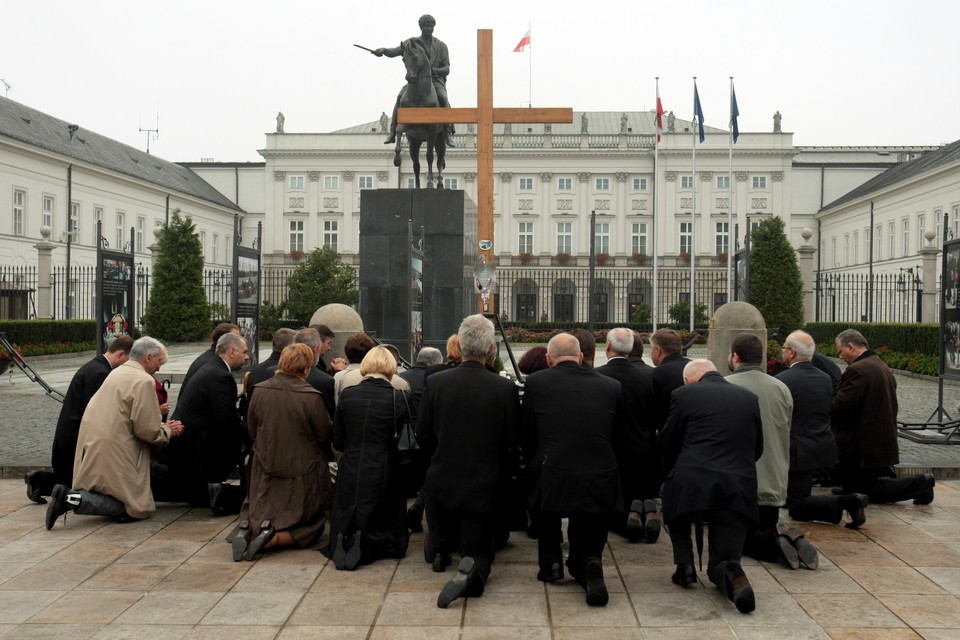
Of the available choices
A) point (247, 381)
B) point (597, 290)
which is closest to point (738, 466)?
point (247, 381)

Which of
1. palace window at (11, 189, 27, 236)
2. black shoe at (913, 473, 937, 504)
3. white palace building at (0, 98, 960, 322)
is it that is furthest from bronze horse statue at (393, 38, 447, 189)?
white palace building at (0, 98, 960, 322)

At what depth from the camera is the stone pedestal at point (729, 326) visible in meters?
10.8

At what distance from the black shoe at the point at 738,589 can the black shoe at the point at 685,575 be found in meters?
0.31

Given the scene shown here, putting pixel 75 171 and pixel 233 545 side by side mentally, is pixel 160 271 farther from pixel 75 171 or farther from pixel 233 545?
pixel 233 545

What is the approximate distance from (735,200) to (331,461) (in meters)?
62.4

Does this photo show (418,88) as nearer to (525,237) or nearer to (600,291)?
(600,291)

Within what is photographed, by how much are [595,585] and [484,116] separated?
10.0m

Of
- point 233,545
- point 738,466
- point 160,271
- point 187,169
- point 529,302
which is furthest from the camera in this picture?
point 187,169

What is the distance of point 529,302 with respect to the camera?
62.0m

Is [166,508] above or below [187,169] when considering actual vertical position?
below

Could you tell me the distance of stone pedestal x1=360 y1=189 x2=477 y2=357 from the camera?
13633mm

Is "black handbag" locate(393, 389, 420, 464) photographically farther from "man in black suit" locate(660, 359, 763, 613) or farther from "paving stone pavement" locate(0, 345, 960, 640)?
"man in black suit" locate(660, 359, 763, 613)

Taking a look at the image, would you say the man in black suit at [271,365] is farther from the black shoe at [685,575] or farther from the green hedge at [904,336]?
the green hedge at [904,336]

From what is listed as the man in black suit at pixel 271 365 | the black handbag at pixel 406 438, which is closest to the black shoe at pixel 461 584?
the black handbag at pixel 406 438
